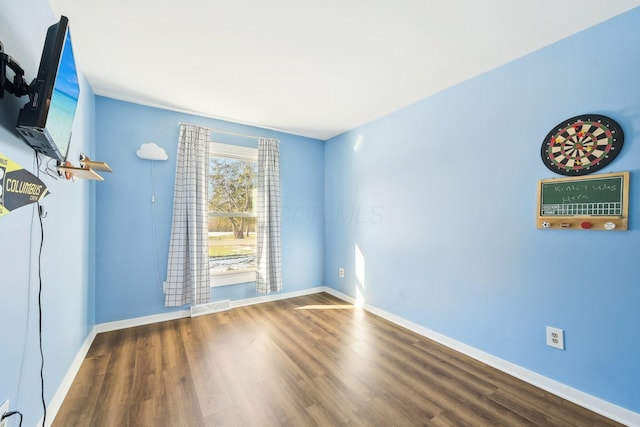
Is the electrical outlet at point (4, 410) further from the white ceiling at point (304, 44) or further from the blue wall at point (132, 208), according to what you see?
the white ceiling at point (304, 44)

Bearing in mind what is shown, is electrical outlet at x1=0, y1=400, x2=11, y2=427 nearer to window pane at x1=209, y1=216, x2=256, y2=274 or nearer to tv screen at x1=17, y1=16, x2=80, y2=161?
tv screen at x1=17, y1=16, x2=80, y2=161

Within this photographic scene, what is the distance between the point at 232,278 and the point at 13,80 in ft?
8.92

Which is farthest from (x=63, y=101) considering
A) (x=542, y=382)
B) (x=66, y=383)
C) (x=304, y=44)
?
(x=542, y=382)

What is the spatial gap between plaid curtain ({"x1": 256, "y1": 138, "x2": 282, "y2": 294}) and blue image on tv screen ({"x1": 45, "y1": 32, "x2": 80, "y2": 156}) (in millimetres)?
2200

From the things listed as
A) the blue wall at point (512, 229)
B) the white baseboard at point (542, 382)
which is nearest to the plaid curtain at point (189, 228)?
the blue wall at point (512, 229)

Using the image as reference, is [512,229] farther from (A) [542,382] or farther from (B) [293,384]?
(B) [293,384]

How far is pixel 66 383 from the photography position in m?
1.77

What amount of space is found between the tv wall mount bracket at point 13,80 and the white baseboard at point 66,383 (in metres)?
1.64

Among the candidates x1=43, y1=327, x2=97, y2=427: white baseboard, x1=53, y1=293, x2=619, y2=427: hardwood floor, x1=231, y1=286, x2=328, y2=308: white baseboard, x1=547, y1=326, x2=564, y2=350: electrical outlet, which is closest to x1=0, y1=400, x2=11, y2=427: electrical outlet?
x1=43, y1=327, x2=97, y2=427: white baseboard

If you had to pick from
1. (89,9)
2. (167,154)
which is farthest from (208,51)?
(167,154)

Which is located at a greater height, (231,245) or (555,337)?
(231,245)

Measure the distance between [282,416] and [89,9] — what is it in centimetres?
271

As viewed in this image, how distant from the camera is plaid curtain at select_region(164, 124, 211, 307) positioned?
2.91 metres

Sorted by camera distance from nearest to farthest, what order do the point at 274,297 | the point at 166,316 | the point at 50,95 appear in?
the point at 50,95 < the point at 166,316 < the point at 274,297
